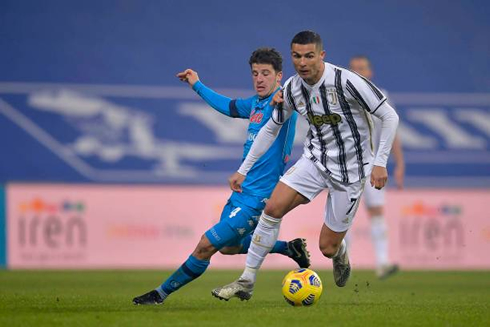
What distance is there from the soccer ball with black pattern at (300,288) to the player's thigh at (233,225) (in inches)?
21.4

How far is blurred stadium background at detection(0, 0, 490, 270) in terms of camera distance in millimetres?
18859

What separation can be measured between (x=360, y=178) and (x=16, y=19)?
12922 mm

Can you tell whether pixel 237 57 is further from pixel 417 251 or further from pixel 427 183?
pixel 417 251

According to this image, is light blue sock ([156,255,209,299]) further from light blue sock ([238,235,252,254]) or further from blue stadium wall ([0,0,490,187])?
blue stadium wall ([0,0,490,187])

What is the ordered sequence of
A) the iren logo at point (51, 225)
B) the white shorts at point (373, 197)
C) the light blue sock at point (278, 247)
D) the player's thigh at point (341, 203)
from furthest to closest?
the iren logo at point (51, 225) < the white shorts at point (373, 197) < the light blue sock at point (278, 247) < the player's thigh at point (341, 203)

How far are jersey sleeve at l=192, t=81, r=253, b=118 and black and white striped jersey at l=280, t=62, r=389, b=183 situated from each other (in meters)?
0.66

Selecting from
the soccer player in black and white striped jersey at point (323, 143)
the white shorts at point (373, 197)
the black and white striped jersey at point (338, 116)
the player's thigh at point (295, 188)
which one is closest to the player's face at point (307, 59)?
the soccer player in black and white striped jersey at point (323, 143)

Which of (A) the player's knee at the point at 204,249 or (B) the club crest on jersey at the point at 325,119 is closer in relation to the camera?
(B) the club crest on jersey at the point at 325,119

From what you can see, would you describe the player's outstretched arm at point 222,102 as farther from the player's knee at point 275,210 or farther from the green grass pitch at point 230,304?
the green grass pitch at point 230,304

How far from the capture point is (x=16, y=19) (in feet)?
64.5

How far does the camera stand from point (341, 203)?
8.31 metres

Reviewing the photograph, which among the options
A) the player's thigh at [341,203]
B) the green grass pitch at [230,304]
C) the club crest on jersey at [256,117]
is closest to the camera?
the green grass pitch at [230,304]

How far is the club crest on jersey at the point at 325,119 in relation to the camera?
26.0ft

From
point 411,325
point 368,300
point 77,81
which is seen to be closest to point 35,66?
point 77,81
